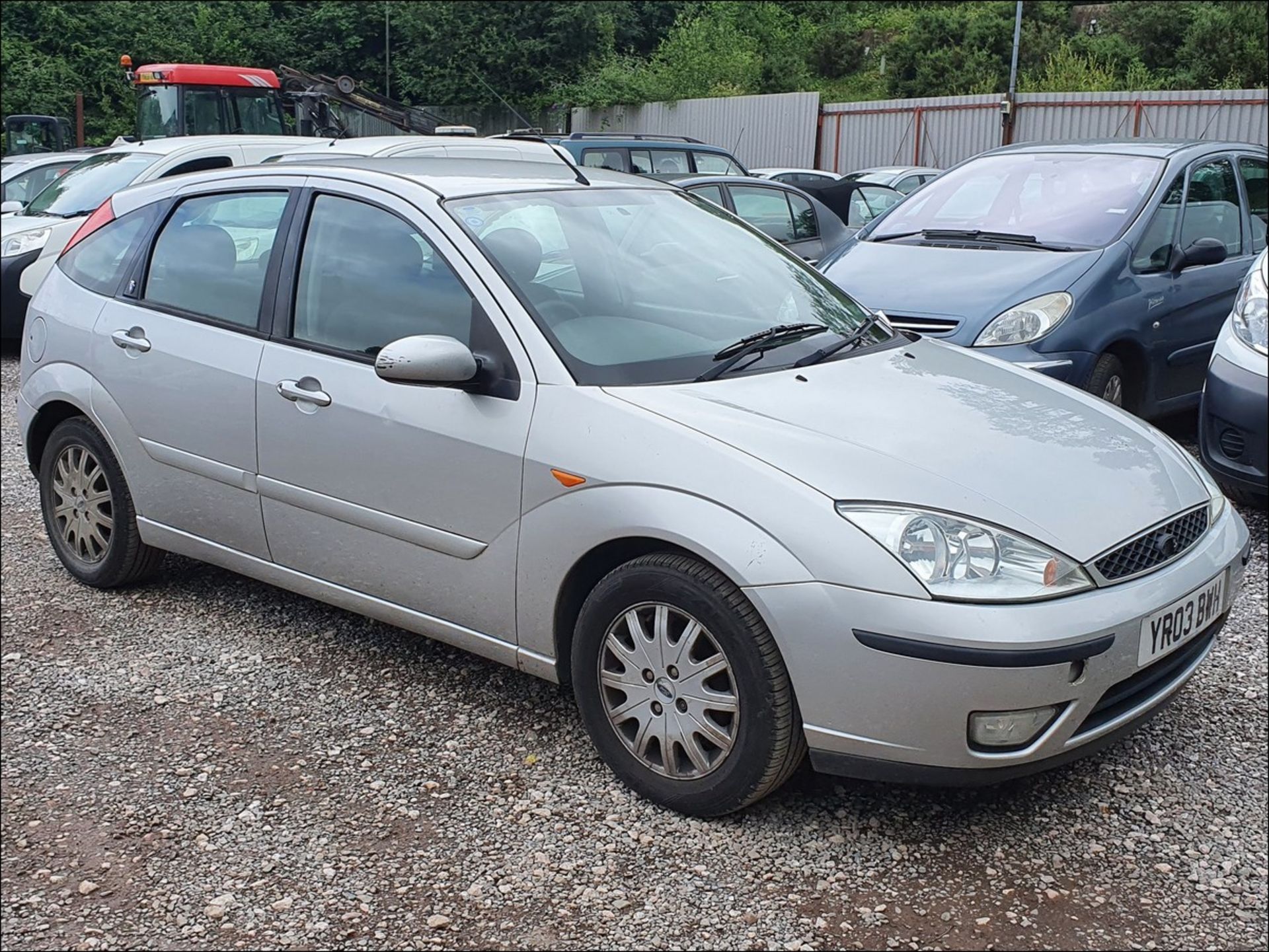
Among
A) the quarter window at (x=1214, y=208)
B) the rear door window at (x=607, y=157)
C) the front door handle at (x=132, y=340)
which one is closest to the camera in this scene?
the front door handle at (x=132, y=340)

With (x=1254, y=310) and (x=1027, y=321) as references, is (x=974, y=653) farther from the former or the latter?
(x=1027, y=321)

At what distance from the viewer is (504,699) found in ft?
13.2

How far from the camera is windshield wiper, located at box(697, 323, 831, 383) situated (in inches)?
140

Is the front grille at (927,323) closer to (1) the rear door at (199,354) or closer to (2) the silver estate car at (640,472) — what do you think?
(2) the silver estate car at (640,472)

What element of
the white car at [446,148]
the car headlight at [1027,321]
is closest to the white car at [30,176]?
the white car at [446,148]

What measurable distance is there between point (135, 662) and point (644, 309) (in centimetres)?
210


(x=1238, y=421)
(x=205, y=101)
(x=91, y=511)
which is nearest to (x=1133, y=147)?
(x=91, y=511)

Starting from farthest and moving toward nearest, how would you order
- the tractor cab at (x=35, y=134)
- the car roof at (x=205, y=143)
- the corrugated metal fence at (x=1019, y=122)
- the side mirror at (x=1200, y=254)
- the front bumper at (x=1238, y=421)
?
1. the corrugated metal fence at (x=1019, y=122)
2. the tractor cab at (x=35, y=134)
3. the car roof at (x=205, y=143)
4. the side mirror at (x=1200, y=254)
5. the front bumper at (x=1238, y=421)

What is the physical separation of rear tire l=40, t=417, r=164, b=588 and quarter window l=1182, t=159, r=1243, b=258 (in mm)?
5274

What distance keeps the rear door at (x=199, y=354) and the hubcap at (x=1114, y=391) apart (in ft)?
13.1

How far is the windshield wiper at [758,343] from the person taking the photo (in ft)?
11.7

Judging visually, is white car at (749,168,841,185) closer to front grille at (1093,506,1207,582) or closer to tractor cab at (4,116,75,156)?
tractor cab at (4,116,75,156)

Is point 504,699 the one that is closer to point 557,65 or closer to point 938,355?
point 938,355

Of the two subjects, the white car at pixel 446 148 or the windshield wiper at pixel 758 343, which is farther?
the white car at pixel 446 148
